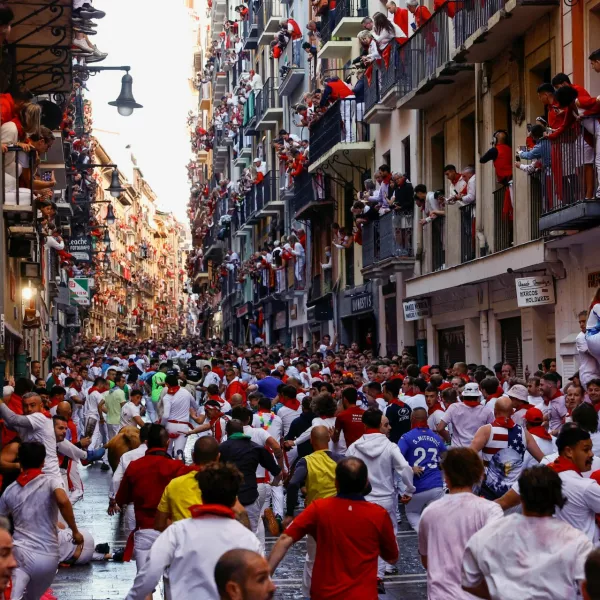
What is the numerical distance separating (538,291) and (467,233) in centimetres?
427

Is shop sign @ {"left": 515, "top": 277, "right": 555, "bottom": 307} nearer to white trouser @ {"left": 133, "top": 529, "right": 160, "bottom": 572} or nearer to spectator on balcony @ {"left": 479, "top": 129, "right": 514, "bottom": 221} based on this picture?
spectator on balcony @ {"left": 479, "top": 129, "right": 514, "bottom": 221}

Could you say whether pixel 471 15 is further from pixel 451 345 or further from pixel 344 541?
pixel 344 541

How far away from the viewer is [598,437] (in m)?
9.69

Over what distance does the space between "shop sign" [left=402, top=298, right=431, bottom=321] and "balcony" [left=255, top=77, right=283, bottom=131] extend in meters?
24.3

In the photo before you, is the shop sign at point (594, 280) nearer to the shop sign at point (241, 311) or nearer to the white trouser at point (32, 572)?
the white trouser at point (32, 572)

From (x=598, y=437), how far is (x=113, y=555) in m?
5.08

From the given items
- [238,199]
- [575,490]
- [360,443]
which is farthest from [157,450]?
[238,199]

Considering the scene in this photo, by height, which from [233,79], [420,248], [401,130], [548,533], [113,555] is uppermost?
[233,79]

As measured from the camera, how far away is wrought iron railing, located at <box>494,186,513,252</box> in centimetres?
Answer: 2073

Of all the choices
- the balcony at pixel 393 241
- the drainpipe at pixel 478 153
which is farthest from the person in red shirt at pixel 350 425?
the balcony at pixel 393 241

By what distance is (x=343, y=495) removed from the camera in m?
6.88

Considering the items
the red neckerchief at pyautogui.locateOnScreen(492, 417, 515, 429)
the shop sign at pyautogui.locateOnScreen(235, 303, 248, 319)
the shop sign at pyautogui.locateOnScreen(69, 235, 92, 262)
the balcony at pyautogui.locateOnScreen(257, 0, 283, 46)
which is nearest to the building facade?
the balcony at pyautogui.locateOnScreen(257, 0, 283, 46)

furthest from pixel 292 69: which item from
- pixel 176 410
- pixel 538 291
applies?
pixel 176 410

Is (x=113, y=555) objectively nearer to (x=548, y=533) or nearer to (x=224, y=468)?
(x=224, y=468)
